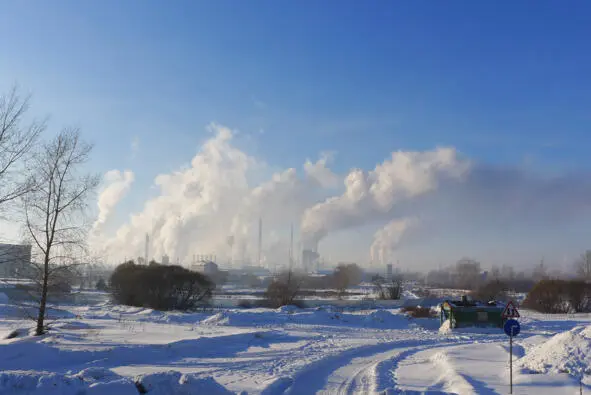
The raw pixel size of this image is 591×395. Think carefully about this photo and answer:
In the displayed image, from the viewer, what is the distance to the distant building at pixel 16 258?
1498 cm

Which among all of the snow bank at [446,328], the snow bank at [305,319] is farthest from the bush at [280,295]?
the snow bank at [446,328]

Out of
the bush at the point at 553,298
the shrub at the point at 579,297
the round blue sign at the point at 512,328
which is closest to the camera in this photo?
the round blue sign at the point at 512,328

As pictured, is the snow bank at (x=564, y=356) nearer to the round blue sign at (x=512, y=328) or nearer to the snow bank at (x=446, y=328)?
the round blue sign at (x=512, y=328)

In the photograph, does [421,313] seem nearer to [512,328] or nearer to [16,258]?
[512,328]

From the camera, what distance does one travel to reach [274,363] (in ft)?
55.0

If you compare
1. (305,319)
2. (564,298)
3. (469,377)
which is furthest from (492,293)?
(469,377)

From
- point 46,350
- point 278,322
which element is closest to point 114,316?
point 278,322

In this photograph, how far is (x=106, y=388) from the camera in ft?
29.5

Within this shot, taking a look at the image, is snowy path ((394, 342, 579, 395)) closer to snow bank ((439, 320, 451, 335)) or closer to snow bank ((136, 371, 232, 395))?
snow bank ((136, 371, 232, 395))

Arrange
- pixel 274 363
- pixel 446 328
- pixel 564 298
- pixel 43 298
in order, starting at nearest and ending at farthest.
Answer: pixel 274 363 < pixel 43 298 < pixel 446 328 < pixel 564 298

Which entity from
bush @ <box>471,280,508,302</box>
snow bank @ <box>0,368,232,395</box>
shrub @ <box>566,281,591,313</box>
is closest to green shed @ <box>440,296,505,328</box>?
shrub @ <box>566,281,591,313</box>

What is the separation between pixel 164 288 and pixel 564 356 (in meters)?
37.7

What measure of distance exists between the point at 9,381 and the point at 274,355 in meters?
11.4

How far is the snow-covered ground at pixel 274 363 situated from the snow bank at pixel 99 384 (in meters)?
0.02
